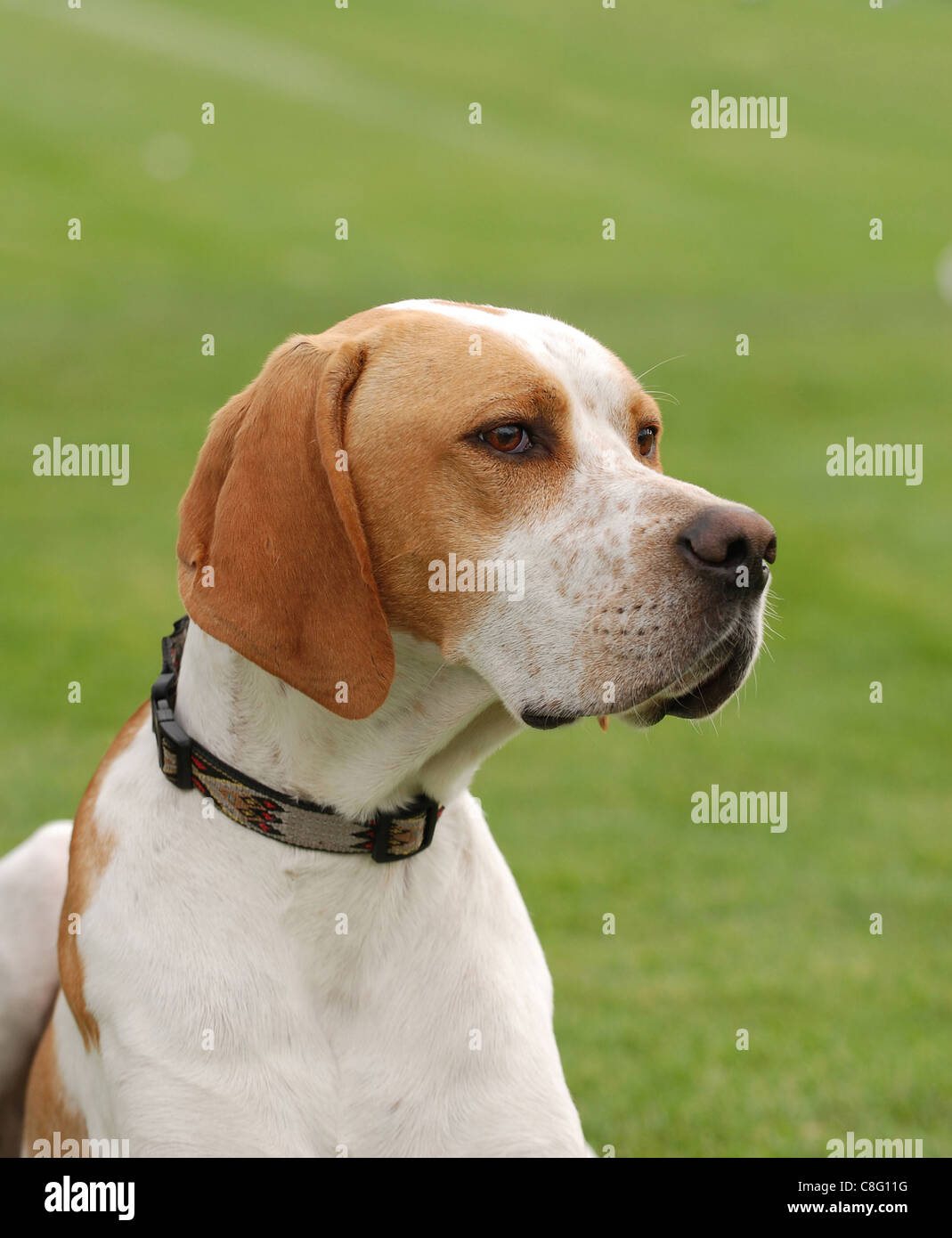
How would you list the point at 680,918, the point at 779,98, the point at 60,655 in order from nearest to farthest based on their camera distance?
the point at 680,918 < the point at 60,655 < the point at 779,98

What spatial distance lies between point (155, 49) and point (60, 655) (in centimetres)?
1711

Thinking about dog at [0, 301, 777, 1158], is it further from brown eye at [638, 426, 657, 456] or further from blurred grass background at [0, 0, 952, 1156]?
blurred grass background at [0, 0, 952, 1156]

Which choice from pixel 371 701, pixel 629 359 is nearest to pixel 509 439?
pixel 371 701

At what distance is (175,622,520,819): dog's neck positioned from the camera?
9.96 ft

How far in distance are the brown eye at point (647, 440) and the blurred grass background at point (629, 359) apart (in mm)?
2241

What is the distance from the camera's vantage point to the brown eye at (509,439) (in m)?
2.99

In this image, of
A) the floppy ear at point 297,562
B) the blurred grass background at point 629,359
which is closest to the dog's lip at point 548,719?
the floppy ear at point 297,562

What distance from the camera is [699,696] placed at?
3.10 meters

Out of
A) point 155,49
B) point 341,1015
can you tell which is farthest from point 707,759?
point 155,49

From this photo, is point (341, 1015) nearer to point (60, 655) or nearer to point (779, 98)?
point (60, 655)

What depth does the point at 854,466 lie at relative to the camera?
15383mm

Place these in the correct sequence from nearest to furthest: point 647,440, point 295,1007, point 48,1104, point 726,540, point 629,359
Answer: point 726,540
point 295,1007
point 647,440
point 48,1104
point 629,359

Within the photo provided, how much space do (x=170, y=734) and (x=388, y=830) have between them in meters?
0.48

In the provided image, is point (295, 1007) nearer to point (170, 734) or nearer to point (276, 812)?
point (276, 812)
